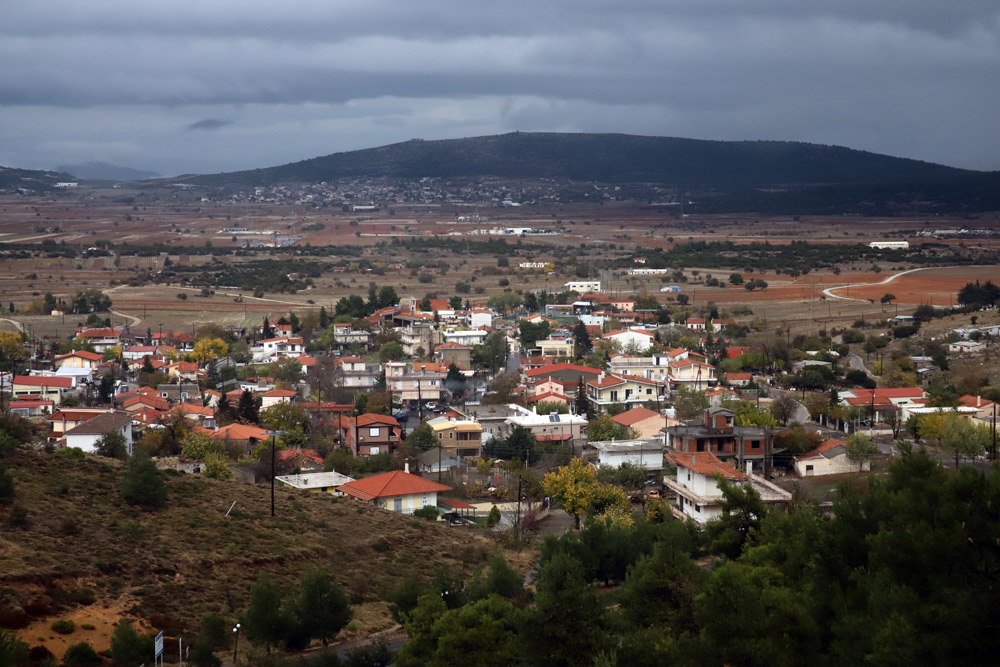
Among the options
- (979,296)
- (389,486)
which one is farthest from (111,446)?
(979,296)

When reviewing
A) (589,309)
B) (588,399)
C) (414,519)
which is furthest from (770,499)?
(589,309)

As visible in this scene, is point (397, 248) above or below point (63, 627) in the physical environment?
below

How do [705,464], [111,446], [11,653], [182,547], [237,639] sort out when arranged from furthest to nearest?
1. [111,446]
2. [705,464]
3. [182,547]
4. [237,639]
5. [11,653]

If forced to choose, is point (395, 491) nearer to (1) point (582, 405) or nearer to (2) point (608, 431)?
(2) point (608, 431)

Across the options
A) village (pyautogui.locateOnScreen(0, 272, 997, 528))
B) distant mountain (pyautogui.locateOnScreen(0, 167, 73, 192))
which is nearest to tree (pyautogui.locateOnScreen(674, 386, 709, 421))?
village (pyautogui.locateOnScreen(0, 272, 997, 528))

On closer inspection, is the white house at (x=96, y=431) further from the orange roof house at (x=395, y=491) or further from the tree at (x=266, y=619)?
the tree at (x=266, y=619)

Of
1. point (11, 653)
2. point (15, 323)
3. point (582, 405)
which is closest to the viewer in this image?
point (11, 653)
